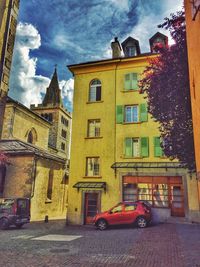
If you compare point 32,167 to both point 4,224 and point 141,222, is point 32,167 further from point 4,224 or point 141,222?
point 141,222

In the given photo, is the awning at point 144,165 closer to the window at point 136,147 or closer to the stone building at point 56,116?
the window at point 136,147

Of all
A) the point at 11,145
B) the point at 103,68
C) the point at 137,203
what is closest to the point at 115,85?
the point at 103,68

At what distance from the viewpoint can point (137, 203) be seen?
16.0m

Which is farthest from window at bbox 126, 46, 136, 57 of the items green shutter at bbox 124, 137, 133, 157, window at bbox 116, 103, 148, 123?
green shutter at bbox 124, 137, 133, 157

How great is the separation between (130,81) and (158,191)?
9376mm

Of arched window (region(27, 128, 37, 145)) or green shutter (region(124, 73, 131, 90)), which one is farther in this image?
arched window (region(27, 128, 37, 145))

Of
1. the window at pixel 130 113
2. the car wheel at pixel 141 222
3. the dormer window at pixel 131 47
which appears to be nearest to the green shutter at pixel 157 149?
the window at pixel 130 113

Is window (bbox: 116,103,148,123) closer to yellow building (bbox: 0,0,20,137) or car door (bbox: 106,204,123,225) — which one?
car door (bbox: 106,204,123,225)

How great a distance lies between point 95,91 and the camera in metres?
22.3

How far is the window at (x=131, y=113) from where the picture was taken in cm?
2061

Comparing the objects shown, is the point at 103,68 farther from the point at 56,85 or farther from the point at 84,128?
the point at 56,85

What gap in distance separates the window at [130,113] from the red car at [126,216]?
722cm

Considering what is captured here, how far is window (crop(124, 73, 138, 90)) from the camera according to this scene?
21156 millimetres

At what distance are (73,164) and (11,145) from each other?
8.06 metres
